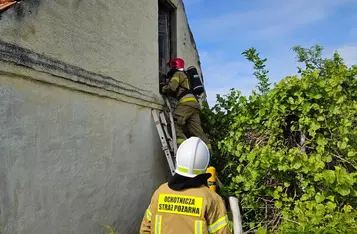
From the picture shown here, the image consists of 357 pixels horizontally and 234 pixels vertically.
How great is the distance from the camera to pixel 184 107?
5.39m

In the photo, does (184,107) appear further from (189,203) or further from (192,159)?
(189,203)

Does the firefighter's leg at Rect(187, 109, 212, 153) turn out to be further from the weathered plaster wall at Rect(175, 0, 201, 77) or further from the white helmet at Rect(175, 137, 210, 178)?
the white helmet at Rect(175, 137, 210, 178)

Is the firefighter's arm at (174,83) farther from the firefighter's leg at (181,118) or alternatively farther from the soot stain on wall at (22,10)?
the soot stain on wall at (22,10)

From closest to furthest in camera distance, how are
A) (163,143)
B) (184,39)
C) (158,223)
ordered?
1. (158,223)
2. (163,143)
3. (184,39)

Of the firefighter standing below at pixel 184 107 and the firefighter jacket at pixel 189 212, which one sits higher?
the firefighter standing below at pixel 184 107

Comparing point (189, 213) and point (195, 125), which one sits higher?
point (195, 125)

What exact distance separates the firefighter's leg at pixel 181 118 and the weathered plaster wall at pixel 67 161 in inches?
28.9

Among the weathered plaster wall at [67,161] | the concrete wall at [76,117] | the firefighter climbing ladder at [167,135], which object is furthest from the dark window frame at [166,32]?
the weathered plaster wall at [67,161]

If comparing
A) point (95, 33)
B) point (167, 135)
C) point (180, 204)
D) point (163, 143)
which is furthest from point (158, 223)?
point (167, 135)

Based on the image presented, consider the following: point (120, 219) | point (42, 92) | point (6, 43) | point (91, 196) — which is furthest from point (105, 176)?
point (6, 43)

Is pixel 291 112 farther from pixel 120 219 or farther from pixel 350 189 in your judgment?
pixel 120 219

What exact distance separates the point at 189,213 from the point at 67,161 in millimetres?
1475

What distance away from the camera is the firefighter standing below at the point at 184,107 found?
17.6 ft

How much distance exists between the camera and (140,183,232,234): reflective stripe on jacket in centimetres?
235
